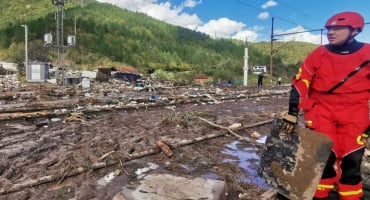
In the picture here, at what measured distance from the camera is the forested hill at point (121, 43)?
43.4 metres

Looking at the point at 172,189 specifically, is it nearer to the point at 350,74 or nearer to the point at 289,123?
the point at 289,123

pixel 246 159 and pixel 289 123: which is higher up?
pixel 289 123

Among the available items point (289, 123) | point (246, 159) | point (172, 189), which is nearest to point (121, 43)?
point (246, 159)

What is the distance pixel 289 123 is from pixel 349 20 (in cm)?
112

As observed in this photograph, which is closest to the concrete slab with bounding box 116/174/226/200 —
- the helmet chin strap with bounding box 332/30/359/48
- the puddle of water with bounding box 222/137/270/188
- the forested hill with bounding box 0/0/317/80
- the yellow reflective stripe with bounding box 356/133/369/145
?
the puddle of water with bounding box 222/137/270/188

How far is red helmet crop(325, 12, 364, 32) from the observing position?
3.54 metres

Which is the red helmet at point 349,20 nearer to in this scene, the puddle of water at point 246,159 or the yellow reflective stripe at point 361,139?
the yellow reflective stripe at point 361,139

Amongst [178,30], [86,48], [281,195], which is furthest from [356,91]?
[178,30]

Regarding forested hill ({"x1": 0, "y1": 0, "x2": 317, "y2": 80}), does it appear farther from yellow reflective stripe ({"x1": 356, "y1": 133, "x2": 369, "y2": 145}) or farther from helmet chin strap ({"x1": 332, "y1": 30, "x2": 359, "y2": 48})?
yellow reflective stripe ({"x1": 356, "y1": 133, "x2": 369, "y2": 145})

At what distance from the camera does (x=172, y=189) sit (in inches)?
151

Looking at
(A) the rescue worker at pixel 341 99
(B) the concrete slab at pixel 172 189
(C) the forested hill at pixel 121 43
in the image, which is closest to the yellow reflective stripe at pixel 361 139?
(A) the rescue worker at pixel 341 99

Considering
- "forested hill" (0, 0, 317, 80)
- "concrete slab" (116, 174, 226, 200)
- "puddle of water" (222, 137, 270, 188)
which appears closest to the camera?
"concrete slab" (116, 174, 226, 200)

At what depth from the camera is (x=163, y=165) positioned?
5.44m

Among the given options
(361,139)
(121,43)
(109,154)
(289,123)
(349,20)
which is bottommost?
(109,154)
